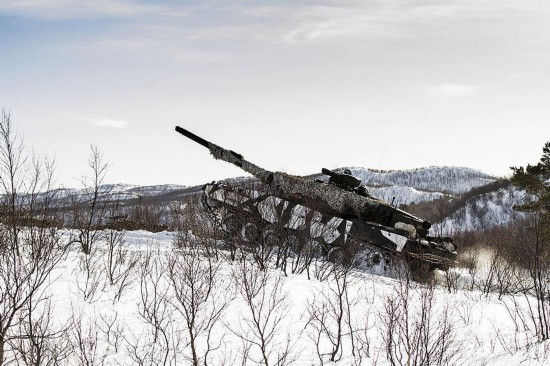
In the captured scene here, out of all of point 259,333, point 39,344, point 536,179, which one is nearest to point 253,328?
point 259,333

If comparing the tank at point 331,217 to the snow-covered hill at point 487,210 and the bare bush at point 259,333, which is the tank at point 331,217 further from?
the snow-covered hill at point 487,210

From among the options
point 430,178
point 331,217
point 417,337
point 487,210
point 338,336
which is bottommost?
point 417,337

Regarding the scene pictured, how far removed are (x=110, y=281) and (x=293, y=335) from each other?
437 centimetres

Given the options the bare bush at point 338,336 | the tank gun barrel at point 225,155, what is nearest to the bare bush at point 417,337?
the bare bush at point 338,336

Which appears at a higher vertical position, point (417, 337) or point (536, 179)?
point (536, 179)

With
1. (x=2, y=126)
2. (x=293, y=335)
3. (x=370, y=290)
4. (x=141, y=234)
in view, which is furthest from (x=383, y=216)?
(x=2, y=126)

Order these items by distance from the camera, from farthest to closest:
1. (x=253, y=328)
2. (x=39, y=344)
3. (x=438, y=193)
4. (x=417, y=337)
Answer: (x=438, y=193)
(x=253, y=328)
(x=417, y=337)
(x=39, y=344)

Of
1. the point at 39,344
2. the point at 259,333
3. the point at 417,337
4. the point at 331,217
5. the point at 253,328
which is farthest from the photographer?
the point at 331,217

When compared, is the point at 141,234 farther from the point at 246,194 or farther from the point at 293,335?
the point at 293,335

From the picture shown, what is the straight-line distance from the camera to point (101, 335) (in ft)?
23.8

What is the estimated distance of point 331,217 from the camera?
50.7 feet

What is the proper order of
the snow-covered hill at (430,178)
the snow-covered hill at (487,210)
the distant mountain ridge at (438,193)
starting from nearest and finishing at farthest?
the distant mountain ridge at (438,193), the snow-covered hill at (487,210), the snow-covered hill at (430,178)

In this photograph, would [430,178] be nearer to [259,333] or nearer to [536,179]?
[536,179]

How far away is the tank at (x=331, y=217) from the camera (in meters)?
14.4
